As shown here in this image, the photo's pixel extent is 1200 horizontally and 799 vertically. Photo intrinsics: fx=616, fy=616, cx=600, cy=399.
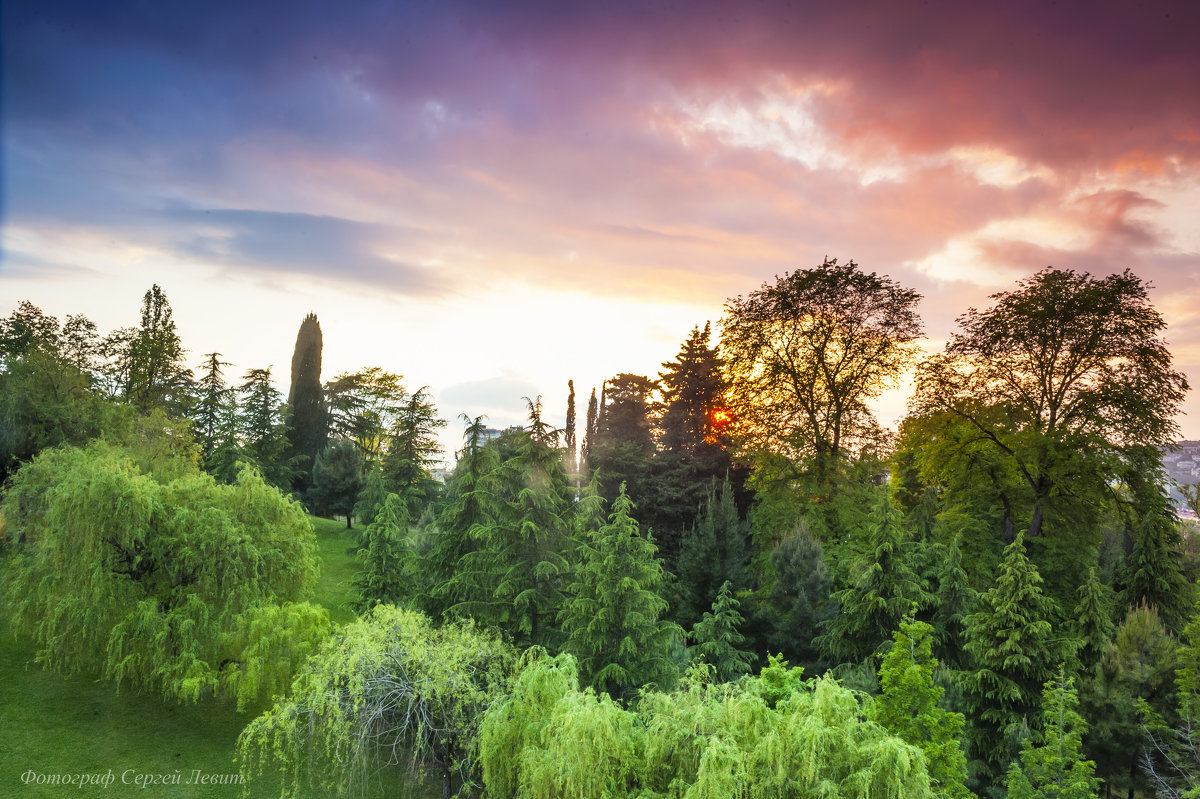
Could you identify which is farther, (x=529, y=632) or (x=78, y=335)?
(x=78, y=335)

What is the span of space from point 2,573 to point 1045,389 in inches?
1512

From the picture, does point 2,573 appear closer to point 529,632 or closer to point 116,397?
point 529,632

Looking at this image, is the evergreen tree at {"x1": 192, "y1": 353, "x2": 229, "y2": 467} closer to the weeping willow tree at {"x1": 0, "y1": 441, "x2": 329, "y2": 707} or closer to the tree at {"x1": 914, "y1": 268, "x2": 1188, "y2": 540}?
the weeping willow tree at {"x1": 0, "y1": 441, "x2": 329, "y2": 707}

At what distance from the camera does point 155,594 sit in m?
18.6

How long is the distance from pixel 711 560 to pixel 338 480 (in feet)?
88.0

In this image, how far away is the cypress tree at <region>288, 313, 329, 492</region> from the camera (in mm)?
48719

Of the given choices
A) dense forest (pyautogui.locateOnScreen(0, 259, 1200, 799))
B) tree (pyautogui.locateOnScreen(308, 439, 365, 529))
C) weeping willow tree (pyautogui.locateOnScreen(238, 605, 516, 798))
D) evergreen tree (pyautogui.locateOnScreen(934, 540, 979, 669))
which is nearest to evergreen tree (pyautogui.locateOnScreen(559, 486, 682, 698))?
dense forest (pyautogui.locateOnScreen(0, 259, 1200, 799))

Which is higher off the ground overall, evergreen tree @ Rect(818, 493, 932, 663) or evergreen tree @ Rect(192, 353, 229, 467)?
evergreen tree @ Rect(192, 353, 229, 467)

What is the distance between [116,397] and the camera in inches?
1490

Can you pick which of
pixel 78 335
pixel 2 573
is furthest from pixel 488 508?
pixel 78 335

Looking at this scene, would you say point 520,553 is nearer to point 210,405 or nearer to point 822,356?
point 822,356

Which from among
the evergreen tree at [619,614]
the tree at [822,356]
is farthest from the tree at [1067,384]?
the evergreen tree at [619,614]

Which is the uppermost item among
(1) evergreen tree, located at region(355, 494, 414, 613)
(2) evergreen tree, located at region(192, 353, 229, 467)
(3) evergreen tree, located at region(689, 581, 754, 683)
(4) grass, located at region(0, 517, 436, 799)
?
(2) evergreen tree, located at region(192, 353, 229, 467)

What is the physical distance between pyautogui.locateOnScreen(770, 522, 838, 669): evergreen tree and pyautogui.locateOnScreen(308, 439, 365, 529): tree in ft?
94.6
